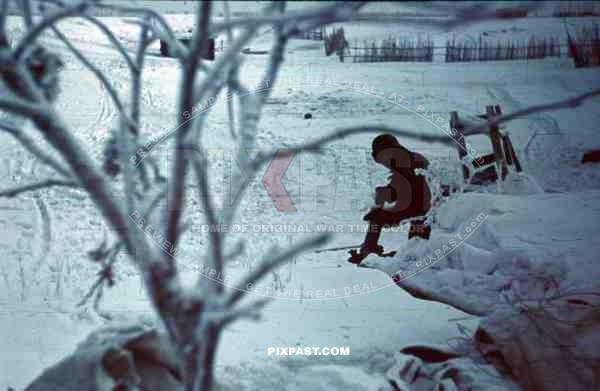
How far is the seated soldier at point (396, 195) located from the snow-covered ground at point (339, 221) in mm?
41

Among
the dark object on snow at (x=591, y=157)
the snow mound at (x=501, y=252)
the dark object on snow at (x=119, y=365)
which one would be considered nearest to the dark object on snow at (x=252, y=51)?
the snow mound at (x=501, y=252)

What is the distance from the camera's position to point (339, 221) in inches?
83.7

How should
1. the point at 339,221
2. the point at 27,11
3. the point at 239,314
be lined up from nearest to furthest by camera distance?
the point at 239,314
the point at 27,11
the point at 339,221

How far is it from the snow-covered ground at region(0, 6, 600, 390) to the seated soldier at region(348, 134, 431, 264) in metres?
0.04

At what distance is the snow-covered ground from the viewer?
207 cm

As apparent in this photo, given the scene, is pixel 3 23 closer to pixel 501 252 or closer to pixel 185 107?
pixel 185 107

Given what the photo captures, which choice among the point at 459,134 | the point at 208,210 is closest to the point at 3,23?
the point at 208,210

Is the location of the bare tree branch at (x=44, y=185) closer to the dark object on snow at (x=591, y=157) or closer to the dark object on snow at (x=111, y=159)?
the dark object on snow at (x=111, y=159)

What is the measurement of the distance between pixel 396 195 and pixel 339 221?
0.25 m

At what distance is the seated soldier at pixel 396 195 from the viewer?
214 centimetres

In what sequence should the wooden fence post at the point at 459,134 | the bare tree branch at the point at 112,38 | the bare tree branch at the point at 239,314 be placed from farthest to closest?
the wooden fence post at the point at 459,134, the bare tree branch at the point at 112,38, the bare tree branch at the point at 239,314

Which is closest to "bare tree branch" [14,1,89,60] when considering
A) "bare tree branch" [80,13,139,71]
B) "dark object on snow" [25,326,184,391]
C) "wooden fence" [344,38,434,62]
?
"bare tree branch" [80,13,139,71]

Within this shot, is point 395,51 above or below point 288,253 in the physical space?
above

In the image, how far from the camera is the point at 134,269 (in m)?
2.05
